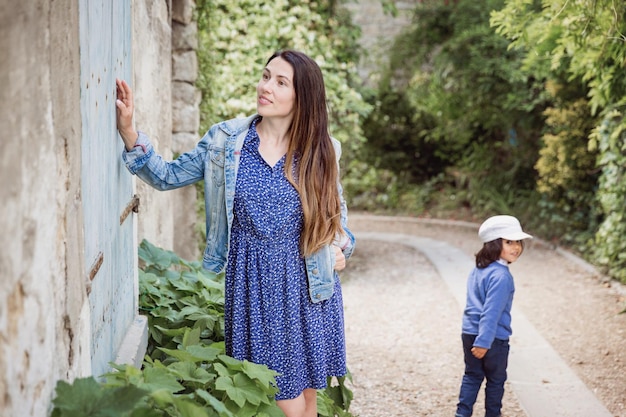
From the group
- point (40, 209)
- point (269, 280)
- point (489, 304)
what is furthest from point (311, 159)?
point (489, 304)

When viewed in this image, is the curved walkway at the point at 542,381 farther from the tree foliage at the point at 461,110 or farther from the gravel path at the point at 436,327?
the tree foliage at the point at 461,110

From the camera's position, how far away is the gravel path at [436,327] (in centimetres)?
498

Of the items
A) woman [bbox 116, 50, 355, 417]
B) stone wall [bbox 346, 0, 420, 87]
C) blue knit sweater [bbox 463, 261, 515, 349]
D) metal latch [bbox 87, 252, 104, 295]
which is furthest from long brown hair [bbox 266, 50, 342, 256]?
stone wall [bbox 346, 0, 420, 87]

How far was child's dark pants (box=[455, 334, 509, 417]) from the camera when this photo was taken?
405 centimetres

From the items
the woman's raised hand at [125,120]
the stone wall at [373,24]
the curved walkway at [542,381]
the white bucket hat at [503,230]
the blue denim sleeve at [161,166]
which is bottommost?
the curved walkway at [542,381]

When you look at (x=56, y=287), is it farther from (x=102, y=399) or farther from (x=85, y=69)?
(x=85, y=69)

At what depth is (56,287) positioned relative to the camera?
1.83 meters

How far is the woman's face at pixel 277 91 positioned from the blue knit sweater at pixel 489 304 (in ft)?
5.26

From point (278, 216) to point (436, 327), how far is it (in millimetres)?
3991

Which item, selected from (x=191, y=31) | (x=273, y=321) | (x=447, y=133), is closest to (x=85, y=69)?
(x=273, y=321)

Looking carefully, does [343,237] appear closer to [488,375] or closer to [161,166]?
[161,166]

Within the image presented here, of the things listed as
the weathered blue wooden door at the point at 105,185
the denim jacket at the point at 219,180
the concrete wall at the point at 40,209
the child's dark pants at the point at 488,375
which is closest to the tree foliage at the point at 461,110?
the child's dark pants at the point at 488,375

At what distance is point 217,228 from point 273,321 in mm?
388

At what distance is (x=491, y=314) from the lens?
3957mm
